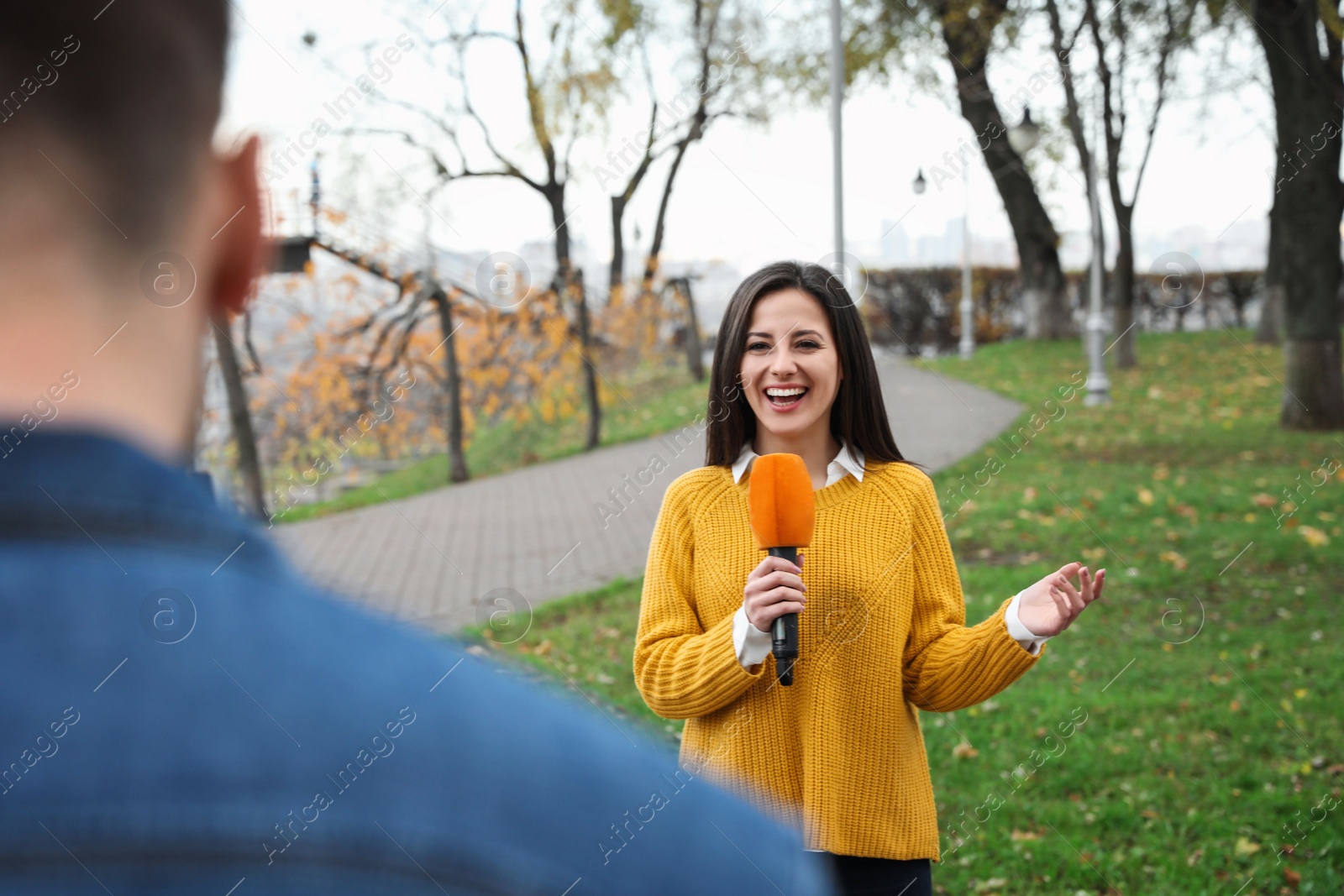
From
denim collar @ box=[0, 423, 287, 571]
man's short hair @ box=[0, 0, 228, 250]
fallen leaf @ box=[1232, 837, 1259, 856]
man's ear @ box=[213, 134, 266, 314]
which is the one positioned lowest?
fallen leaf @ box=[1232, 837, 1259, 856]

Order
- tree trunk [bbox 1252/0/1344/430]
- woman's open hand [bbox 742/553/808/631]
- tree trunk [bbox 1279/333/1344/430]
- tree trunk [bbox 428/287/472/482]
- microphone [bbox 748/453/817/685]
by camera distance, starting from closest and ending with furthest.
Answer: woman's open hand [bbox 742/553/808/631]
microphone [bbox 748/453/817/685]
tree trunk [bbox 1252/0/1344/430]
tree trunk [bbox 1279/333/1344/430]
tree trunk [bbox 428/287/472/482]

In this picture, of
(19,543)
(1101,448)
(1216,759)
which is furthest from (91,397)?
(1101,448)

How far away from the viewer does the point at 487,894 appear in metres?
0.49

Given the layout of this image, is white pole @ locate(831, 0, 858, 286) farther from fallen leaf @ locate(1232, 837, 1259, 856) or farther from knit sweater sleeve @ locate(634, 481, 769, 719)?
knit sweater sleeve @ locate(634, 481, 769, 719)

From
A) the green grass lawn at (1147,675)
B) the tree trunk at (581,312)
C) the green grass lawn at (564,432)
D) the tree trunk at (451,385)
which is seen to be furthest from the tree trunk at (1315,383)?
the tree trunk at (451,385)

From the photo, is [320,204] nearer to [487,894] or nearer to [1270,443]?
[1270,443]

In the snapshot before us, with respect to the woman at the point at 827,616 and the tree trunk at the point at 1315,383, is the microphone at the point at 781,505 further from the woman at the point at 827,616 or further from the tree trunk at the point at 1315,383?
the tree trunk at the point at 1315,383

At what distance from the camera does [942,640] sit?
224 cm

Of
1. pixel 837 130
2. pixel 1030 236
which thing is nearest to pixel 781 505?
pixel 837 130

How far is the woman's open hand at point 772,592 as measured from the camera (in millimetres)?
1866

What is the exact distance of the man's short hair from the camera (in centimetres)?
54

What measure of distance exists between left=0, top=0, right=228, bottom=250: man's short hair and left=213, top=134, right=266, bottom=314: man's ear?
4 centimetres

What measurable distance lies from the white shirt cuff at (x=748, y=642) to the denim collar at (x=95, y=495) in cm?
158

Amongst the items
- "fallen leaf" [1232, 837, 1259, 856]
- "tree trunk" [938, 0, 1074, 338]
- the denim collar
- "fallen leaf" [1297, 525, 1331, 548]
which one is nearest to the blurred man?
the denim collar
